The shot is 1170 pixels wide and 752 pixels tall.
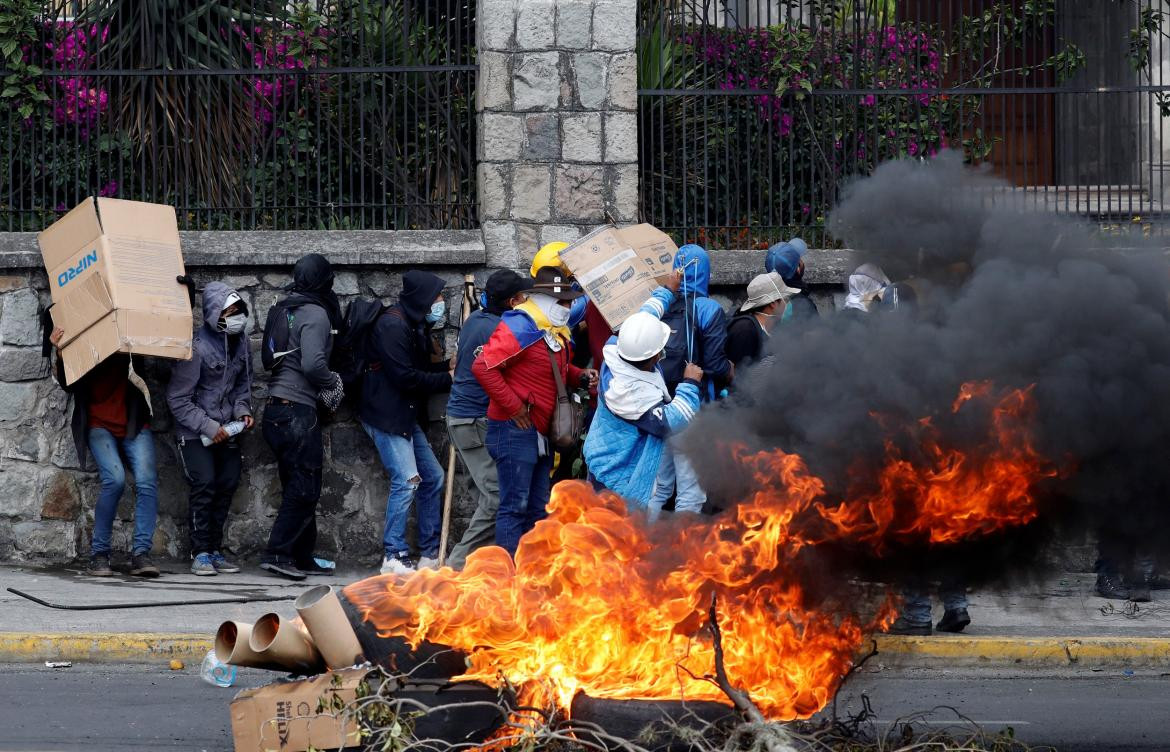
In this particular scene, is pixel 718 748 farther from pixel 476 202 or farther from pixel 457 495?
pixel 476 202

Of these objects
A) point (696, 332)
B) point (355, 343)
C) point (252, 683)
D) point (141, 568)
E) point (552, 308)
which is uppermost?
point (552, 308)

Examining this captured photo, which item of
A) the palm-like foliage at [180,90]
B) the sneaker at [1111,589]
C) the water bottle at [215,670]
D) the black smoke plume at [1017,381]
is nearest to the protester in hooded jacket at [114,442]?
the palm-like foliage at [180,90]

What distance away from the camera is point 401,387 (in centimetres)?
999

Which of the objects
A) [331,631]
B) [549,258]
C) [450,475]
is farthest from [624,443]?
[331,631]

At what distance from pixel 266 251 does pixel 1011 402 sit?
611 cm

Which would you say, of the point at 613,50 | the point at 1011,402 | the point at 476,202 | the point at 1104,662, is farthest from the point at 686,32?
the point at 1011,402

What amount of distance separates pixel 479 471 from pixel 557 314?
110cm

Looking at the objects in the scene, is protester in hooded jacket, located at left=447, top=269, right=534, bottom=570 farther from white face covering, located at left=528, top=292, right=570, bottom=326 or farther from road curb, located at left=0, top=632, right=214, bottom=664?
road curb, located at left=0, top=632, right=214, bottom=664

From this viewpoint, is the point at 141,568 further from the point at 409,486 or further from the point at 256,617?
the point at 409,486

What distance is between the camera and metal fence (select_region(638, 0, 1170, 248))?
10922mm

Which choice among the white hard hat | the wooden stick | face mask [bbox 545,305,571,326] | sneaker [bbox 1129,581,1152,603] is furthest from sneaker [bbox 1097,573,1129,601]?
the wooden stick

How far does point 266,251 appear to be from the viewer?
1052cm

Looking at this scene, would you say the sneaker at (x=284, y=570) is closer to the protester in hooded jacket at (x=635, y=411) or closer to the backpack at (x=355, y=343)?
Answer: the backpack at (x=355, y=343)

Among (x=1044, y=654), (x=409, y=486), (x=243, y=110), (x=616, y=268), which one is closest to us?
(x=1044, y=654)
